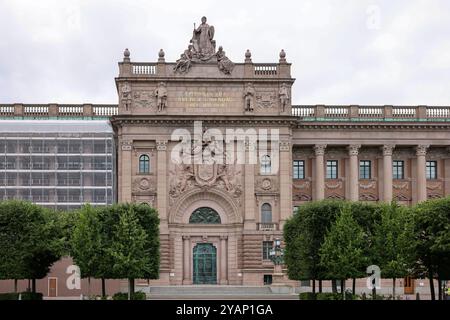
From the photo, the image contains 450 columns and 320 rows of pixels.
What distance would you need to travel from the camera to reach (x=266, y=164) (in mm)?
89750

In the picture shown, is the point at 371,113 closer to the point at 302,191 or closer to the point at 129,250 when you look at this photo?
the point at 302,191

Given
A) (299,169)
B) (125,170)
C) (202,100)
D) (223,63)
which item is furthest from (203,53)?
(299,169)

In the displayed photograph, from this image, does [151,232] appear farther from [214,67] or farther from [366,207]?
[214,67]

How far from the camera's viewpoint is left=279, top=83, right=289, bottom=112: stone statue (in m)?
89.3

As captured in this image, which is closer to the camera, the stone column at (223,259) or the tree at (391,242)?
the tree at (391,242)

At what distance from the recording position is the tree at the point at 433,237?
179ft

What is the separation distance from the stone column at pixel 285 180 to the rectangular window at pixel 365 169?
30.2 ft

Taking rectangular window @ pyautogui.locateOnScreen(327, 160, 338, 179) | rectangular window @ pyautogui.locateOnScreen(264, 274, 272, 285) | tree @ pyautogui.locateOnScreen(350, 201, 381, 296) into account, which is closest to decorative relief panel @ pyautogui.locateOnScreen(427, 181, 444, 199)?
rectangular window @ pyautogui.locateOnScreen(327, 160, 338, 179)

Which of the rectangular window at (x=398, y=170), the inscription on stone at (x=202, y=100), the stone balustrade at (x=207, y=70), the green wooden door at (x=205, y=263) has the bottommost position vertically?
the green wooden door at (x=205, y=263)

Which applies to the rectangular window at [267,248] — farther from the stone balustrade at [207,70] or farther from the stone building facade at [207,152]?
the stone balustrade at [207,70]

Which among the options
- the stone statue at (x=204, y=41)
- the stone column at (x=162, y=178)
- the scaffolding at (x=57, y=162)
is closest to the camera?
the stone column at (x=162, y=178)

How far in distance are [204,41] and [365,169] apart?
71.4 ft

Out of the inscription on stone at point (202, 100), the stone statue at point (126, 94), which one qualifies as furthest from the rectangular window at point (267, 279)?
the stone statue at point (126, 94)

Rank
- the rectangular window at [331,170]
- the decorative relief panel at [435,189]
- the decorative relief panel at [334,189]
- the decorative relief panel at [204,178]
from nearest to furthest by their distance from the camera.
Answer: the decorative relief panel at [204,178], the decorative relief panel at [334,189], the decorative relief panel at [435,189], the rectangular window at [331,170]
